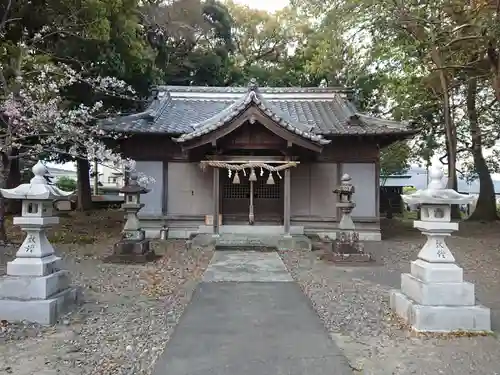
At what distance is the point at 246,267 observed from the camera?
946 cm

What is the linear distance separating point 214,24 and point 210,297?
65.3 feet

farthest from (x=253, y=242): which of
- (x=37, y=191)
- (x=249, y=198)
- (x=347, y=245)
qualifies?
(x=37, y=191)

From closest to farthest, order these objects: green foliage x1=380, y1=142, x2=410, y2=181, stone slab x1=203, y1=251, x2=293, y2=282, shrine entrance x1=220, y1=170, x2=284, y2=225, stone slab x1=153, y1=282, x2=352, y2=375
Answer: stone slab x1=153, y1=282, x2=352, y2=375, stone slab x1=203, y1=251, x2=293, y2=282, shrine entrance x1=220, y1=170, x2=284, y2=225, green foliage x1=380, y1=142, x2=410, y2=181

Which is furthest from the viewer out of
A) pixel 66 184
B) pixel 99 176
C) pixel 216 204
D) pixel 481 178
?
pixel 99 176

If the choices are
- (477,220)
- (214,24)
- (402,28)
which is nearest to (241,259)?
(402,28)

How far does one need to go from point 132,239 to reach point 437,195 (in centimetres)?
709

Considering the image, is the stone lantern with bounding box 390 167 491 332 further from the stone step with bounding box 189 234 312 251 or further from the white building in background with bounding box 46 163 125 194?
the white building in background with bounding box 46 163 125 194

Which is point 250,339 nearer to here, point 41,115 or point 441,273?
point 441,273

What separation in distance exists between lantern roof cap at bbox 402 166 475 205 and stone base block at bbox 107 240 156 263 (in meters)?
6.42

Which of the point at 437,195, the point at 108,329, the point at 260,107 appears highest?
the point at 260,107

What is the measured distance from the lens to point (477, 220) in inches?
810

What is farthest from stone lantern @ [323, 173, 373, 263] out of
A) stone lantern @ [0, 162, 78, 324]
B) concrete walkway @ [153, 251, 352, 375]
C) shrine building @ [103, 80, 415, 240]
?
stone lantern @ [0, 162, 78, 324]

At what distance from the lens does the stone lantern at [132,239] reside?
10.0 meters

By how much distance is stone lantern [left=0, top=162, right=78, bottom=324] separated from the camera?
214 inches
